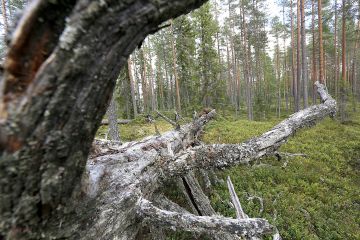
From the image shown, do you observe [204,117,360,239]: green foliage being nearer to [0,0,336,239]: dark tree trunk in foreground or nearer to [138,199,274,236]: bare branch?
[138,199,274,236]: bare branch

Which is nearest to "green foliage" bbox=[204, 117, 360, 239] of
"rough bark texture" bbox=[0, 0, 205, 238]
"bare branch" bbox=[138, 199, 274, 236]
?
"bare branch" bbox=[138, 199, 274, 236]

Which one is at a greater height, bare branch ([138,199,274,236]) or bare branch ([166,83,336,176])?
bare branch ([166,83,336,176])

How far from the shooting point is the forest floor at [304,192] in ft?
18.8

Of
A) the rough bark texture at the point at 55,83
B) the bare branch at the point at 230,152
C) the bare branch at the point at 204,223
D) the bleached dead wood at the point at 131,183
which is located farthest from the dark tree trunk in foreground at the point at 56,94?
the bare branch at the point at 230,152

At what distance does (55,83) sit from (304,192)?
7788 mm

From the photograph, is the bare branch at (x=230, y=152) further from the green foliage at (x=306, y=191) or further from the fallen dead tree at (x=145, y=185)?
the green foliage at (x=306, y=191)

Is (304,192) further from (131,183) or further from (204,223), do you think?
(131,183)

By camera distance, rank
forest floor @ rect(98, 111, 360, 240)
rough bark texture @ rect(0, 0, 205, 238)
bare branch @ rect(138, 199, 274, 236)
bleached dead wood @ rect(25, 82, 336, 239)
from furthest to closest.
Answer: forest floor @ rect(98, 111, 360, 240) < bare branch @ rect(138, 199, 274, 236) < bleached dead wood @ rect(25, 82, 336, 239) < rough bark texture @ rect(0, 0, 205, 238)

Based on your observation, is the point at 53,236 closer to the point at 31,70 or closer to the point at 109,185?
the point at 109,185

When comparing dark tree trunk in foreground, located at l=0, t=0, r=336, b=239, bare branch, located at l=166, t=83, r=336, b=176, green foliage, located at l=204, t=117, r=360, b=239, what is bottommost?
green foliage, located at l=204, t=117, r=360, b=239

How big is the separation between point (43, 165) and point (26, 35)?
2.15ft

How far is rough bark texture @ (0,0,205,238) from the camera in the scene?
1.13 metres

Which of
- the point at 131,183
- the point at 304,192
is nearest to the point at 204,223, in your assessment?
the point at 131,183

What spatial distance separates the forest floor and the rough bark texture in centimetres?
373
